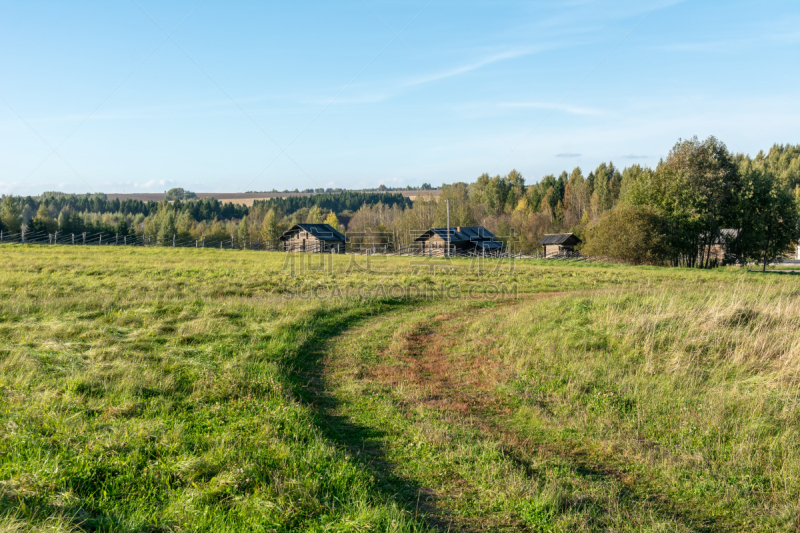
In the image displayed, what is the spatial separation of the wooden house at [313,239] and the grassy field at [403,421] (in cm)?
4948

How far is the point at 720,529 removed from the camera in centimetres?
420

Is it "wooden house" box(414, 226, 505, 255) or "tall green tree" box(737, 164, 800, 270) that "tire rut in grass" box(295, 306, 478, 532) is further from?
"wooden house" box(414, 226, 505, 255)

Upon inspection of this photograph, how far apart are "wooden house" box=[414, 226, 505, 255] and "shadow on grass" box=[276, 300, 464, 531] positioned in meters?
49.8

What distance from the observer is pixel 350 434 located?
6160 millimetres

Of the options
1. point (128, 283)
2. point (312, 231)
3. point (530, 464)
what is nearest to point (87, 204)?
point (312, 231)

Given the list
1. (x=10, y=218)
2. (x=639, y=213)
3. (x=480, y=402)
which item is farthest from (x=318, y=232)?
(x=480, y=402)

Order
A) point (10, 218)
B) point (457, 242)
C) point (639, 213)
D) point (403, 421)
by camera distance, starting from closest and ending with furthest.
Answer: point (403, 421), point (639, 213), point (457, 242), point (10, 218)

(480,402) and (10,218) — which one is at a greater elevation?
(10,218)

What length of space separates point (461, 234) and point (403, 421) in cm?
5893

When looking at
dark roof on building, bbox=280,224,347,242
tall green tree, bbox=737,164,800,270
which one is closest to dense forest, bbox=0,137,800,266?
tall green tree, bbox=737,164,800,270

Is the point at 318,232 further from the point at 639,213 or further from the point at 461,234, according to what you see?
the point at 639,213

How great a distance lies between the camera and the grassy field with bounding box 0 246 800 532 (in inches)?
168

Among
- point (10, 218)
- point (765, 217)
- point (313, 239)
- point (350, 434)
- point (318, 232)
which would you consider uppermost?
point (10, 218)

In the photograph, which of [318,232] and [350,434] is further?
[318,232]
